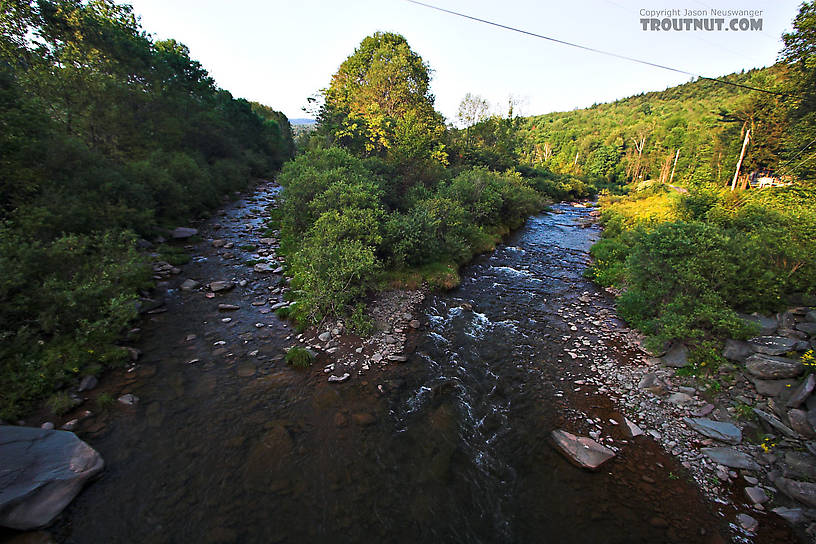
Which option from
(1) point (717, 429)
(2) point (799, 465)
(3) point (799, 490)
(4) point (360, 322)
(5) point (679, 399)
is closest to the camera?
(3) point (799, 490)

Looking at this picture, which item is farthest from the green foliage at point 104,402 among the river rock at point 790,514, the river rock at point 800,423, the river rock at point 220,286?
the river rock at point 800,423

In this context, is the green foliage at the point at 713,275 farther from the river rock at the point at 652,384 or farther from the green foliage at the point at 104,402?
the green foliage at the point at 104,402

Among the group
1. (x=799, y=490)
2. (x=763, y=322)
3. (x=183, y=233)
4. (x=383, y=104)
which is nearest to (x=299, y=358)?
(x=799, y=490)

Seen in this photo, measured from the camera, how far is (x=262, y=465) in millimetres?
6637

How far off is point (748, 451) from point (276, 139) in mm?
69658

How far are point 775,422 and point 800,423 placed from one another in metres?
0.38

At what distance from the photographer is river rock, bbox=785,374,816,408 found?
23.0ft

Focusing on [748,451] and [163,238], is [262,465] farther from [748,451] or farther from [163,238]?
[163,238]

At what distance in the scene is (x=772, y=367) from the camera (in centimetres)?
788

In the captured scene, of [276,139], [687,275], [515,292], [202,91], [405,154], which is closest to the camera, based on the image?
[687,275]

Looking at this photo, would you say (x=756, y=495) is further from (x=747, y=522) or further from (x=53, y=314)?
(x=53, y=314)

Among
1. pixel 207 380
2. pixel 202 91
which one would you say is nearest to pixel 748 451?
pixel 207 380

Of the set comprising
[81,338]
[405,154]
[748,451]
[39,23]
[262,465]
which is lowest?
[262,465]

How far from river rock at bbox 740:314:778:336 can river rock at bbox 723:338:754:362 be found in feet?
2.09
